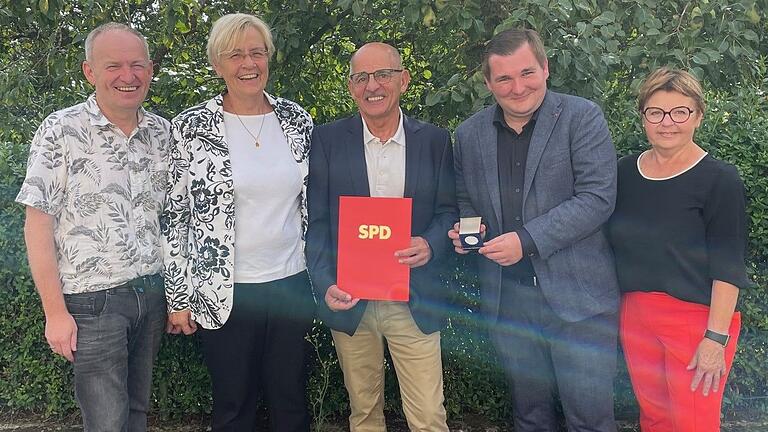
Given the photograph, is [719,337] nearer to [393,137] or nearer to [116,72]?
[393,137]

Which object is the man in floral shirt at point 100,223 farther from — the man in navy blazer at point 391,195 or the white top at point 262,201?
the man in navy blazer at point 391,195

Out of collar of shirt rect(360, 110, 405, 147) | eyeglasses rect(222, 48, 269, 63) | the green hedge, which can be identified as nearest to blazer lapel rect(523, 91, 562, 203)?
collar of shirt rect(360, 110, 405, 147)

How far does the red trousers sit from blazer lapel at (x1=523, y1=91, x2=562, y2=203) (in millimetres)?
749

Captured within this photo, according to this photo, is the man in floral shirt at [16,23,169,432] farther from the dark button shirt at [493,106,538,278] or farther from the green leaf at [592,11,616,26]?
the green leaf at [592,11,616,26]

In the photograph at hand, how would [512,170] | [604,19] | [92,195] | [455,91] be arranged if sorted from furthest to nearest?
[455,91]
[604,19]
[512,170]
[92,195]

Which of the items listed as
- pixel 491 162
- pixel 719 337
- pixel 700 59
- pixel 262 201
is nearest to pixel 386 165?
pixel 491 162

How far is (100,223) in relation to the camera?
2.78m

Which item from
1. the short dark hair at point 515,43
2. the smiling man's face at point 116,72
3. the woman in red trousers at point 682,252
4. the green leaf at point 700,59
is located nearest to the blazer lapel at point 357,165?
the short dark hair at point 515,43

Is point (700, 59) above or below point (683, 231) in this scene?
above

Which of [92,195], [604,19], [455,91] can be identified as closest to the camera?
[92,195]

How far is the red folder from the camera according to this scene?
119 inches

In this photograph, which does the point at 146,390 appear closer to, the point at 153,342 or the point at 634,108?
the point at 153,342

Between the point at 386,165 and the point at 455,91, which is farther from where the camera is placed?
the point at 455,91

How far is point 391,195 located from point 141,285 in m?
1.24
